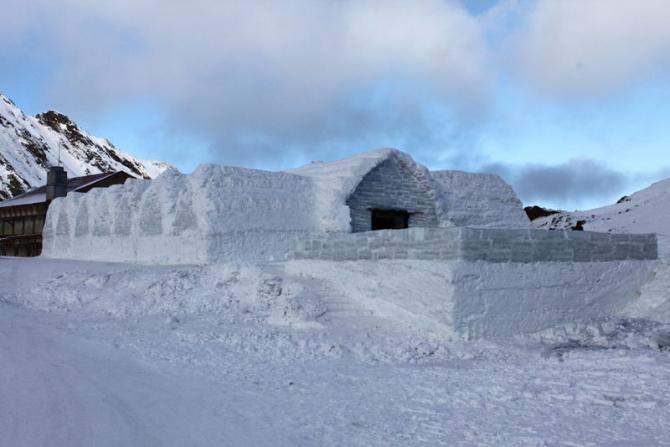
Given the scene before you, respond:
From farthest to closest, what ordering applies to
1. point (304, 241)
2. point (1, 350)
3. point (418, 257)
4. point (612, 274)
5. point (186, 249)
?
point (186, 249), point (304, 241), point (612, 274), point (418, 257), point (1, 350)

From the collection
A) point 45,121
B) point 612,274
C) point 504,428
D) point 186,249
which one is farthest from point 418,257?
point 45,121

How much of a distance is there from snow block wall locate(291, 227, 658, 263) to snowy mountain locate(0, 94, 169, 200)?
65.3m

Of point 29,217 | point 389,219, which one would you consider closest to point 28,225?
point 29,217

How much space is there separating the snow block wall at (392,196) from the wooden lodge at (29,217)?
14.6 meters

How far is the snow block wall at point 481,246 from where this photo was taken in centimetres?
973

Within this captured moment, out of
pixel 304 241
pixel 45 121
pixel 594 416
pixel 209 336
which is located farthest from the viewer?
pixel 45 121

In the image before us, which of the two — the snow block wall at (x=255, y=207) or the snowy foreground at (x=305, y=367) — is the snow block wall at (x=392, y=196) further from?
the snowy foreground at (x=305, y=367)

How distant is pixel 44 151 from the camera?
87.2 metres

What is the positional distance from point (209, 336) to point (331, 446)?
16.2ft

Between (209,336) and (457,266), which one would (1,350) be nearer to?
(209,336)

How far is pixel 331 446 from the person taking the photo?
15.5 feet

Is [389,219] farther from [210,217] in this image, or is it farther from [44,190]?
[44,190]

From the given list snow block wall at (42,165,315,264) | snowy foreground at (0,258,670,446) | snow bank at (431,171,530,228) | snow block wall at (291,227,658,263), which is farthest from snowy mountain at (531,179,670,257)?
snowy foreground at (0,258,670,446)

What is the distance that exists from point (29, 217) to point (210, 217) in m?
15.8
